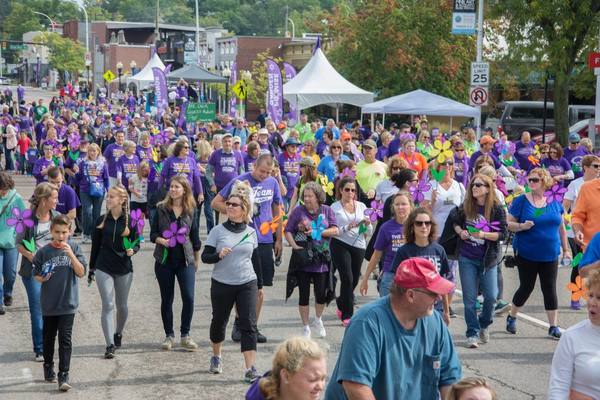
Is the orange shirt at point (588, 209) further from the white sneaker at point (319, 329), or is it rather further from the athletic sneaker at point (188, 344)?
the athletic sneaker at point (188, 344)

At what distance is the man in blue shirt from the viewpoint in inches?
171

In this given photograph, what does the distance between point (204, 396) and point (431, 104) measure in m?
20.8

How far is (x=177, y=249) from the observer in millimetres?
9461

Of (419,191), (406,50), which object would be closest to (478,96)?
(419,191)

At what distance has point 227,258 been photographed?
28.1 ft

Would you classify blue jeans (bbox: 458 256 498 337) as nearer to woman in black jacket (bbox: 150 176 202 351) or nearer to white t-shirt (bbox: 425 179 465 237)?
white t-shirt (bbox: 425 179 465 237)

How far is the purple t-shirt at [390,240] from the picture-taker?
9211mm

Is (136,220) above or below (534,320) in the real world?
above

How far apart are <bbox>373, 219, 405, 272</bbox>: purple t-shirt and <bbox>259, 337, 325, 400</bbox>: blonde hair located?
4989mm

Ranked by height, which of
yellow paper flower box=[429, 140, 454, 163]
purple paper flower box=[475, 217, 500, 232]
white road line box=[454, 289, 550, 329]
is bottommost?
white road line box=[454, 289, 550, 329]

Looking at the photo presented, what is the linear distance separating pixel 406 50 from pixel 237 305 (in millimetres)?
33882

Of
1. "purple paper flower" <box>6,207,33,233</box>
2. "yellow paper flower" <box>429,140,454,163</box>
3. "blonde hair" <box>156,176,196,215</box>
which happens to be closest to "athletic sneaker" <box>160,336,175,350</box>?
"blonde hair" <box>156,176,196,215</box>

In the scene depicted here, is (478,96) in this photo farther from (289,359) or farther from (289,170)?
(289,359)

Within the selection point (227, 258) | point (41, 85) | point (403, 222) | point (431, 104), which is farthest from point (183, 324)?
point (41, 85)
